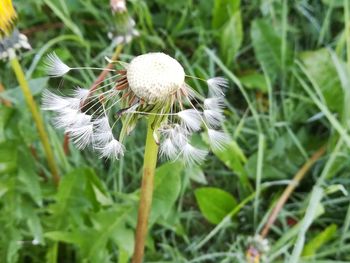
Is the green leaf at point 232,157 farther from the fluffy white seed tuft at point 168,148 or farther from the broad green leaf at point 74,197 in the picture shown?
the fluffy white seed tuft at point 168,148

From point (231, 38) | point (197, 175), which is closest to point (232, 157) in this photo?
point (197, 175)

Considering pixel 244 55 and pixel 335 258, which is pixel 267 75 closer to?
pixel 244 55

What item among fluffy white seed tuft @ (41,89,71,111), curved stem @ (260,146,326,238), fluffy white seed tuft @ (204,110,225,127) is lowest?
curved stem @ (260,146,326,238)

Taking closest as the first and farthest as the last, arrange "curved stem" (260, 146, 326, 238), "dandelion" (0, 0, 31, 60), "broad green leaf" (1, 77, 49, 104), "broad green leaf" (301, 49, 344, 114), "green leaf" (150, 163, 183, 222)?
"dandelion" (0, 0, 31, 60) < "green leaf" (150, 163, 183, 222) < "broad green leaf" (1, 77, 49, 104) < "curved stem" (260, 146, 326, 238) < "broad green leaf" (301, 49, 344, 114)

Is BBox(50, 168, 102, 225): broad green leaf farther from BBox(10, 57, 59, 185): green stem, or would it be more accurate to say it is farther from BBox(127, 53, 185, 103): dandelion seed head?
BBox(127, 53, 185, 103): dandelion seed head

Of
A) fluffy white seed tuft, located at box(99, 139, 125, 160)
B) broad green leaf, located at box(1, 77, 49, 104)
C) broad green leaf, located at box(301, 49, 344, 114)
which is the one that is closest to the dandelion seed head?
fluffy white seed tuft, located at box(99, 139, 125, 160)

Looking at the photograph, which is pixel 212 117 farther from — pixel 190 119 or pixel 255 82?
pixel 255 82
